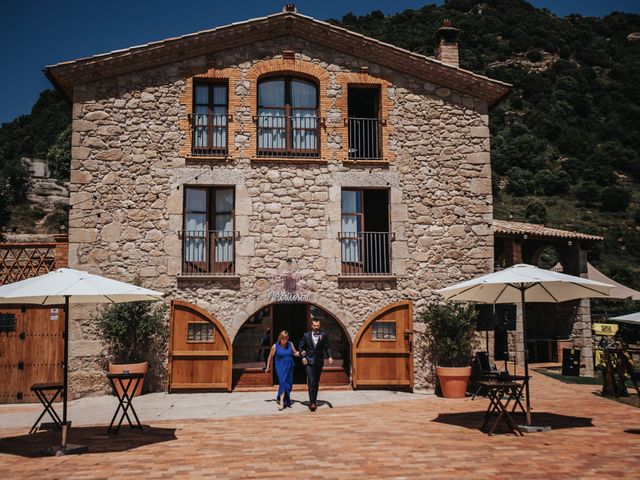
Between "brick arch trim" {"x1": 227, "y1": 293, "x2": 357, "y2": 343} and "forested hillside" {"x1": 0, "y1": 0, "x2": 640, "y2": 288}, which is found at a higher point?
"forested hillside" {"x1": 0, "y1": 0, "x2": 640, "y2": 288}

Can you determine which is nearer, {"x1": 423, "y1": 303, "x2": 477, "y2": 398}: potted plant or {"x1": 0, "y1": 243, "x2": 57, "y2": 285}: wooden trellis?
{"x1": 0, "y1": 243, "x2": 57, "y2": 285}: wooden trellis

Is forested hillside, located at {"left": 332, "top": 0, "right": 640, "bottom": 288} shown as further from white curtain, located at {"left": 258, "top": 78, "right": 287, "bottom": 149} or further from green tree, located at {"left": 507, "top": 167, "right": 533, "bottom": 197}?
white curtain, located at {"left": 258, "top": 78, "right": 287, "bottom": 149}

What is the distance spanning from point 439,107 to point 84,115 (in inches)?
322

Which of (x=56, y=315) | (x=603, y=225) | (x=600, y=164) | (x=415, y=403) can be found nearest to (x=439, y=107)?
(x=415, y=403)

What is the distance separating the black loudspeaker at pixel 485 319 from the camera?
462 inches

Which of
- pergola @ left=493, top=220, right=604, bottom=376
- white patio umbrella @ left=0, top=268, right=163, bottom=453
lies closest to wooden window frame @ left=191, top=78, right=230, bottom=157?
white patio umbrella @ left=0, top=268, right=163, bottom=453

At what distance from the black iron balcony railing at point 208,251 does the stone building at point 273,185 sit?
3 centimetres

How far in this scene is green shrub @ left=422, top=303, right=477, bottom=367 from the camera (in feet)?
39.4

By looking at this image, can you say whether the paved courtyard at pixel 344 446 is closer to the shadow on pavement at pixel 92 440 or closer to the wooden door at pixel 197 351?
the shadow on pavement at pixel 92 440

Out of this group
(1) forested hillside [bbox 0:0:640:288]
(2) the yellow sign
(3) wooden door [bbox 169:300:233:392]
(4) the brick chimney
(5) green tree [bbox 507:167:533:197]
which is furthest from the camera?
(5) green tree [bbox 507:167:533:197]

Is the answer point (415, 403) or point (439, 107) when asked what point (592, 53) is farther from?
point (415, 403)

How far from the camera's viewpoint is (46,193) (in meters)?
42.3

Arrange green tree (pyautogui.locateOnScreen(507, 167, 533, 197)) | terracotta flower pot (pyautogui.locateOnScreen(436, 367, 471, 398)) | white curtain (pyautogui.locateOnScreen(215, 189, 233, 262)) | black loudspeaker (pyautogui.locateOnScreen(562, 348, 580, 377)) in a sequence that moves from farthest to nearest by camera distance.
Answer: green tree (pyautogui.locateOnScreen(507, 167, 533, 197)), black loudspeaker (pyautogui.locateOnScreen(562, 348, 580, 377)), white curtain (pyautogui.locateOnScreen(215, 189, 233, 262)), terracotta flower pot (pyautogui.locateOnScreen(436, 367, 471, 398))

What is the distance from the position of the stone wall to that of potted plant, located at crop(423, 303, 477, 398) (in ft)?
1.16
